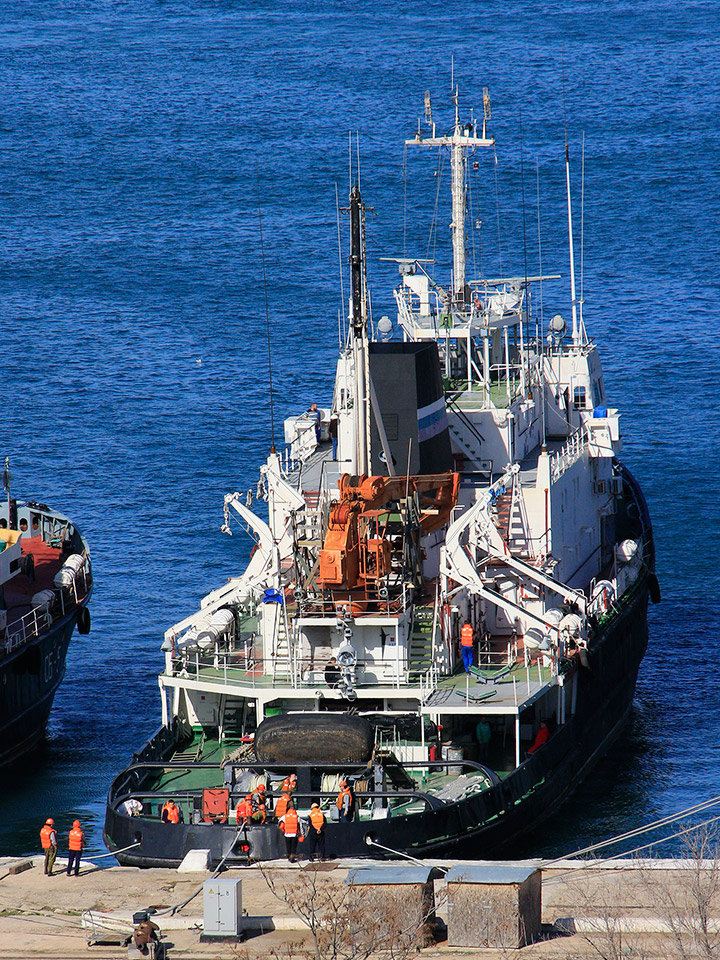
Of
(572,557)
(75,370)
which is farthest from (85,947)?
(75,370)

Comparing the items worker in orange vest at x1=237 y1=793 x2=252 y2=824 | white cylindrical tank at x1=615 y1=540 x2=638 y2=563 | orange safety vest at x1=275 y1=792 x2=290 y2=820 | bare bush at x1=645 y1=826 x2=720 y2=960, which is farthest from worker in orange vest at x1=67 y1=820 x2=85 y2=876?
white cylindrical tank at x1=615 y1=540 x2=638 y2=563

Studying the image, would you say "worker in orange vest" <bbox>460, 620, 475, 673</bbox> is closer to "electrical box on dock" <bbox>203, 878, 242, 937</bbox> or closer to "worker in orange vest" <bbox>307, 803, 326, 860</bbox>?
"worker in orange vest" <bbox>307, 803, 326, 860</bbox>

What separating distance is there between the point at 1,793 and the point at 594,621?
14.9 meters

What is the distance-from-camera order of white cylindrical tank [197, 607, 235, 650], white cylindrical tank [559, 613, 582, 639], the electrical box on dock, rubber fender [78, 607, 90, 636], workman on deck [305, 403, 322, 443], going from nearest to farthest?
the electrical box on dock → white cylindrical tank [197, 607, 235, 650] → white cylindrical tank [559, 613, 582, 639] → workman on deck [305, 403, 322, 443] → rubber fender [78, 607, 90, 636]

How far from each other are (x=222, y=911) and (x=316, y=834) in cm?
389

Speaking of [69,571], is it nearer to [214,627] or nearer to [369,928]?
[214,627]

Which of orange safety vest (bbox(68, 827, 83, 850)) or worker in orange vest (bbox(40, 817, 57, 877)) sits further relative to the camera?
worker in orange vest (bbox(40, 817, 57, 877))

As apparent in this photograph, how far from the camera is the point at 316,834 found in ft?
99.2

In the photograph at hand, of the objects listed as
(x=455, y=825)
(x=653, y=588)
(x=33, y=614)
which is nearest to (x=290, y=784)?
(x=455, y=825)

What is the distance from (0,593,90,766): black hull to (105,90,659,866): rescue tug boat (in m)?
6.02

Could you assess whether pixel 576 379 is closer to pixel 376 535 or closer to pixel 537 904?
pixel 376 535

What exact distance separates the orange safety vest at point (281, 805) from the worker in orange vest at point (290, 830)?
0.21 meters

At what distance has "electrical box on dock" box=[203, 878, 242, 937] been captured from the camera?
26.6 meters

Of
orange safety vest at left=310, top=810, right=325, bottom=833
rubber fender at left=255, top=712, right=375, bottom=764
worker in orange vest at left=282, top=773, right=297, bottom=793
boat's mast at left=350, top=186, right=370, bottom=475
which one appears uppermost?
boat's mast at left=350, top=186, right=370, bottom=475
